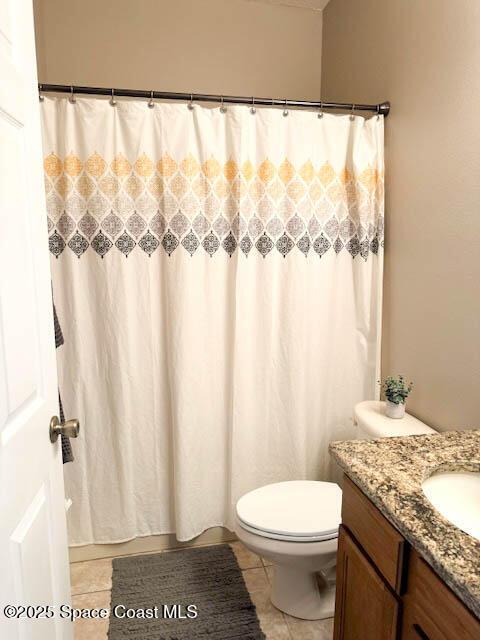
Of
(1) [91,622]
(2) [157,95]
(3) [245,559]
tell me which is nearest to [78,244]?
(2) [157,95]

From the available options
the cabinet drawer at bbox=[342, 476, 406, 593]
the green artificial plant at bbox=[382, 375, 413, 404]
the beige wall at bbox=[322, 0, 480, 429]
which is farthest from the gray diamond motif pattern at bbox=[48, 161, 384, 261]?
the cabinet drawer at bbox=[342, 476, 406, 593]

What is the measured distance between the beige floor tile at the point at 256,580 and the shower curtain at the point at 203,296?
0.24 metres

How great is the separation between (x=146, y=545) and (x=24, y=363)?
145cm

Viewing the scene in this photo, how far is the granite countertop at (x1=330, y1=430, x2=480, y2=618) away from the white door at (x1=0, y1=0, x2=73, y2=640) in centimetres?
73

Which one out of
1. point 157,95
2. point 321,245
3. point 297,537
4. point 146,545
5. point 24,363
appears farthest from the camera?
point 146,545

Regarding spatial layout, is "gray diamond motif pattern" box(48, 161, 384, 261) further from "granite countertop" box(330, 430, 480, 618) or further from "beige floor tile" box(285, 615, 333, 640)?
"beige floor tile" box(285, 615, 333, 640)

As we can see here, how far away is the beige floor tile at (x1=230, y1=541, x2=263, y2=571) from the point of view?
1939 millimetres

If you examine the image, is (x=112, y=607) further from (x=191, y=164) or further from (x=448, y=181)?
(x=448, y=181)

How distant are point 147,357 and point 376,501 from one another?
1174 millimetres

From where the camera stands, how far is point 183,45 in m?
2.31

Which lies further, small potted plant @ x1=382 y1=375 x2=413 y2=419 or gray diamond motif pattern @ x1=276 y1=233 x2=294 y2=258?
gray diamond motif pattern @ x1=276 y1=233 x2=294 y2=258

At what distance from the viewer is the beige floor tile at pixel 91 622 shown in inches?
62.0

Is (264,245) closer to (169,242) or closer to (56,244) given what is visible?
(169,242)

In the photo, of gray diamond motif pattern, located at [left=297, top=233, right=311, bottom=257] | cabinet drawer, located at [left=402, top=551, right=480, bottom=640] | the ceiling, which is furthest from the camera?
the ceiling
